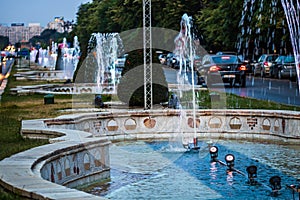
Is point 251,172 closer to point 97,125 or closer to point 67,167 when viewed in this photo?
point 67,167

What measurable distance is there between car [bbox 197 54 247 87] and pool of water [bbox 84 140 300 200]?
71.8 ft

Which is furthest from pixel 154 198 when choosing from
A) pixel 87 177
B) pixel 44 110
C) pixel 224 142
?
pixel 44 110

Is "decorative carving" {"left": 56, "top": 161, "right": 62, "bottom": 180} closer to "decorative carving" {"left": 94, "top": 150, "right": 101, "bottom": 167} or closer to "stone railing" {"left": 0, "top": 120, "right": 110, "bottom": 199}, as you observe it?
"stone railing" {"left": 0, "top": 120, "right": 110, "bottom": 199}

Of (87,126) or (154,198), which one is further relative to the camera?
(87,126)

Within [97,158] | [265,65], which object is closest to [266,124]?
[97,158]

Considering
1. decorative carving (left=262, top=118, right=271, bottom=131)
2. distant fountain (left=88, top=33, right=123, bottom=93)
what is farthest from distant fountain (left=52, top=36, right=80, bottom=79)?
decorative carving (left=262, top=118, right=271, bottom=131)

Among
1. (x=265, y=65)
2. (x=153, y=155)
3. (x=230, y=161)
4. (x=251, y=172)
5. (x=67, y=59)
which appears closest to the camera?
(x=251, y=172)

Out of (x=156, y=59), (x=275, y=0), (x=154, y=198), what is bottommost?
(x=154, y=198)

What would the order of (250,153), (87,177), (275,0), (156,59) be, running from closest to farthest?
(87,177) < (250,153) < (156,59) < (275,0)

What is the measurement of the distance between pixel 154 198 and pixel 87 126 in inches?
252

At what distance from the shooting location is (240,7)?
53312 millimetres

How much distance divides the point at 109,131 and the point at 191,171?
4803 mm

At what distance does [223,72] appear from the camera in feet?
126

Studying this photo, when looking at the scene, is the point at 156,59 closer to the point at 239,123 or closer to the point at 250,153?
the point at 239,123
